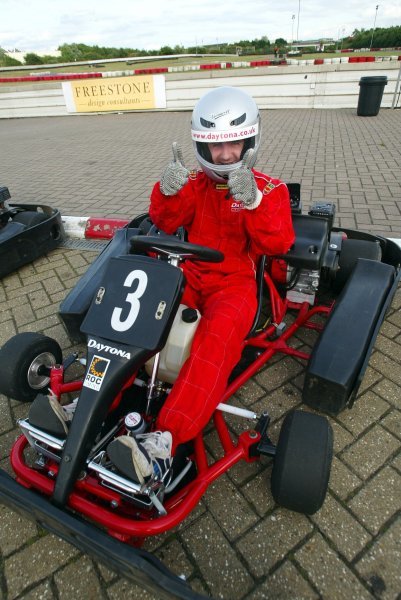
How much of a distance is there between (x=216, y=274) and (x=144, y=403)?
2.74 feet

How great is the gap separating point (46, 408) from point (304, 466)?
109 centimetres

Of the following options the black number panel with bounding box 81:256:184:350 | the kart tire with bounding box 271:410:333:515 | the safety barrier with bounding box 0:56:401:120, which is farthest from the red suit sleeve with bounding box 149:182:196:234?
the safety barrier with bounding box 0:56:401:120

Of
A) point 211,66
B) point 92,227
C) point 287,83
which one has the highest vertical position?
point 211,66

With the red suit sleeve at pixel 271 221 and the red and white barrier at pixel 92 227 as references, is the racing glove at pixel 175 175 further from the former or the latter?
the red and white barrier at pixel 92 227

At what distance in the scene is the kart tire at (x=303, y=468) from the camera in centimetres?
158

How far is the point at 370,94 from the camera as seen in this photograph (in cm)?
877

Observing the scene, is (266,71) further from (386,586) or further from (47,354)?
(386,586)

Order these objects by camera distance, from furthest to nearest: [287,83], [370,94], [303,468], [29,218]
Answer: [287,83] < [370,94] < [29,218] < [303,468]

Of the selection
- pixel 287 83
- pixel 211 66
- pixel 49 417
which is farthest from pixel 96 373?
pixel 211 66

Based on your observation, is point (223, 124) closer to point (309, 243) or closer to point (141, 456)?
point (309, 243)

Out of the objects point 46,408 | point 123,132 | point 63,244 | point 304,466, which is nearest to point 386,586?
point 304,466

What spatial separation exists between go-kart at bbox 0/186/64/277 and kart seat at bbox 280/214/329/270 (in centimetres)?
243

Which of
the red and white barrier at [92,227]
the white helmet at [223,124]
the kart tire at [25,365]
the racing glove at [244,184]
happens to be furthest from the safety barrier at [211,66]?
the kart tire at [25,365]

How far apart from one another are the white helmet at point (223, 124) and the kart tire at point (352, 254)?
1.06 metres
